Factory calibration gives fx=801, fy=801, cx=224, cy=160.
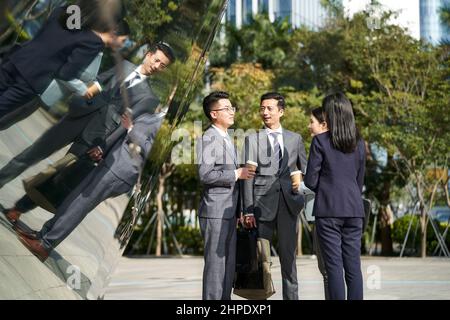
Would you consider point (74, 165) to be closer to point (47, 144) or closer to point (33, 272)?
point (47, 144)

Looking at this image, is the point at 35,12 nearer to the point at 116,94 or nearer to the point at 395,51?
the point at 116,94

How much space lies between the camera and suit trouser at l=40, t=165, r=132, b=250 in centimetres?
111

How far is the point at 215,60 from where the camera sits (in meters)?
26.4

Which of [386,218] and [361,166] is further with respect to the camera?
[386,218]

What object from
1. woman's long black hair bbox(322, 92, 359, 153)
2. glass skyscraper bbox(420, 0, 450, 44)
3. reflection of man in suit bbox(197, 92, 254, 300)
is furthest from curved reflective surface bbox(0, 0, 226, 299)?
glass skyscraper bbox(420, 0, 450, 44)

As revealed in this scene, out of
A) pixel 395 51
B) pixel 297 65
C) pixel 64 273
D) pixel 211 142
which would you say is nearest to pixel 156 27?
pixel 64 273

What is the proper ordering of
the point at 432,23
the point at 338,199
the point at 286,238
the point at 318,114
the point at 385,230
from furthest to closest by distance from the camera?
the point at 432,23
the point at 385,230
the point at 286,238
the point at 318,114
the point at 338,199

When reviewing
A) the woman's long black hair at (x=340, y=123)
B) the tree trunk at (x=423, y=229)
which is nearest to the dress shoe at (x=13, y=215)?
the woman's long black hair at (x=340, y=123)

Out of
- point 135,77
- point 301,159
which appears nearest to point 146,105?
point 135,77

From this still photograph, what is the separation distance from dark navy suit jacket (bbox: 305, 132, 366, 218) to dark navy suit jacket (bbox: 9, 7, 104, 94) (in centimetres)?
347

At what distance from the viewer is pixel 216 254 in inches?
190

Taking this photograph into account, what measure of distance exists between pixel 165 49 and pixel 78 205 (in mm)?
254

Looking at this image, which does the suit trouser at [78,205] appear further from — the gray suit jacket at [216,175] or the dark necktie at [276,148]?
the dark necktie at [276,148]

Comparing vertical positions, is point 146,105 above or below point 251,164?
above
